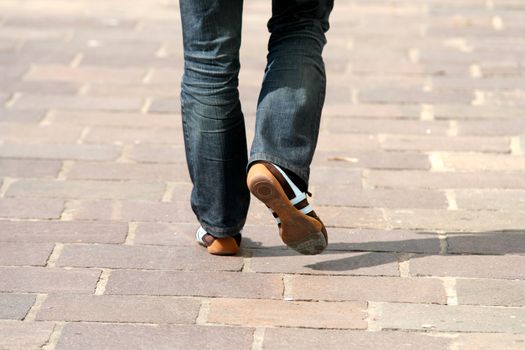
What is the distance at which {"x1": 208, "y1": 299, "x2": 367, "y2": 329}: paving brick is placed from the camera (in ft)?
10.0

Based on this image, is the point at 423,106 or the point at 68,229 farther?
the point at 423,106

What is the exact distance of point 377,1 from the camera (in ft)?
A: 23.0

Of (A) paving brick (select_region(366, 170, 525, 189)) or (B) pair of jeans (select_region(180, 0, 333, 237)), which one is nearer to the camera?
(B) pair of jeans (select_region(180, 0, 333, 237))

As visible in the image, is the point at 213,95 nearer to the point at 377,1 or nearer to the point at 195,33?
the point at 195,33

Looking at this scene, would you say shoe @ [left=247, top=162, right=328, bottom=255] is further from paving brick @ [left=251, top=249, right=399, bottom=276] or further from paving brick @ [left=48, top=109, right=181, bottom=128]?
paving brick @ [left=48, top=109, right=181, bottom=128]

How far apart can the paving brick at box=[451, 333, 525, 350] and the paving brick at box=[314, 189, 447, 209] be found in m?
1.02

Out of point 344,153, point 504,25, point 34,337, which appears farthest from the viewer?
point 504,25

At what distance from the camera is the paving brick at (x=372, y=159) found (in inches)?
172

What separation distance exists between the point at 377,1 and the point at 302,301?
4.10 metres

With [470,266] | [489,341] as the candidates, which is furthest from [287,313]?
[470,266]

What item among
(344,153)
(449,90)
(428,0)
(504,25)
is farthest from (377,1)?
(344,153)

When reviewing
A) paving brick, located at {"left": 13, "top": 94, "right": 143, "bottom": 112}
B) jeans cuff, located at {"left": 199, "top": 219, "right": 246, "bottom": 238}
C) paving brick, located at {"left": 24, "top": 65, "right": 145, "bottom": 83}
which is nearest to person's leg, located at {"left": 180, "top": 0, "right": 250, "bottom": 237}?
jeans cuff, located at {"left": 199, "top": 219, "right": 246, "bottom": 238}

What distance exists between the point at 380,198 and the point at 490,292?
33.4 inches

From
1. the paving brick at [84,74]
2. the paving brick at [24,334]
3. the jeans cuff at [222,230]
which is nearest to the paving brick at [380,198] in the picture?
the jeans cuff at [222,230]
